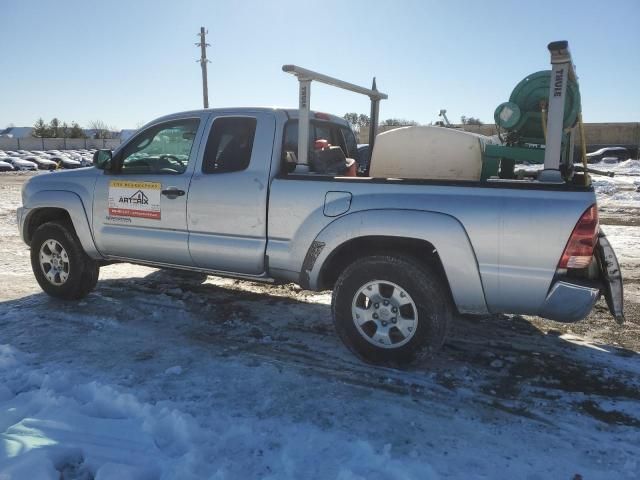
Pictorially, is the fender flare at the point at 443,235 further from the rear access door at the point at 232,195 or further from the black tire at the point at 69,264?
the black tire at the point at 69,264

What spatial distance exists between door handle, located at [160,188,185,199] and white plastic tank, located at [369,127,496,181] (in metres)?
1.76

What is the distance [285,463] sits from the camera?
8.21ft

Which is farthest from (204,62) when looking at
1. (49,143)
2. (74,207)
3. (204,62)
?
(49,143)

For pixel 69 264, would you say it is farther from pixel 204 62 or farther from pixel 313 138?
pixel 204 62

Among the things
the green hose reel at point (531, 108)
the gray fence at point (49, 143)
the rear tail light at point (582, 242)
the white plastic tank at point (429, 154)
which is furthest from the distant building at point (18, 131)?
the rear tail light at point (582, 242)

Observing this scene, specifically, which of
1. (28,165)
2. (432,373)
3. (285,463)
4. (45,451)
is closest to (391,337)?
(432,373)

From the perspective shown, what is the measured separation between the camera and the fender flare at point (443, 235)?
3318 mm

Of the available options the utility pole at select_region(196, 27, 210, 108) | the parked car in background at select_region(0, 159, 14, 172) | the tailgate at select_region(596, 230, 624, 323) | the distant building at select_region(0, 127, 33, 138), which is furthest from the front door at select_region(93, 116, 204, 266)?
the distant building at select_region(0, 127, 33, 138)

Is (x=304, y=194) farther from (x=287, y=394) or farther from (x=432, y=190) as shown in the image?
(x=287, y=394)

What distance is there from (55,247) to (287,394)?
3.30m

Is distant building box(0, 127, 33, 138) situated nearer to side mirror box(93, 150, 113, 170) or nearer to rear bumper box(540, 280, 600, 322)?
side mirror box(93, 150, 113, 170)

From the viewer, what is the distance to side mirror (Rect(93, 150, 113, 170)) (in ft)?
15.8

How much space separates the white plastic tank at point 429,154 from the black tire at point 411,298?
0.75 meters

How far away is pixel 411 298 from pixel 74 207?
11.6ft
